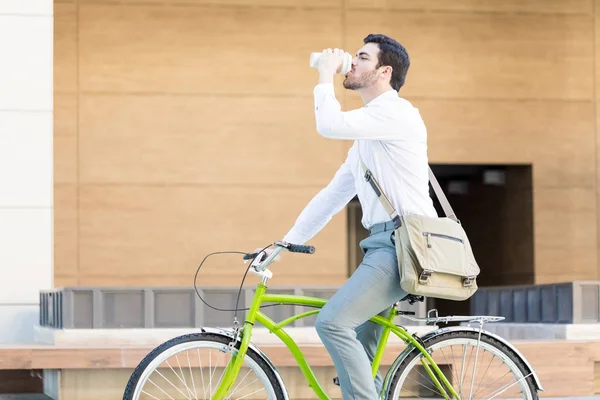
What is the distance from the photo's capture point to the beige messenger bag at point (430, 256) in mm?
4082

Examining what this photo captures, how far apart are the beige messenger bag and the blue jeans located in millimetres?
84

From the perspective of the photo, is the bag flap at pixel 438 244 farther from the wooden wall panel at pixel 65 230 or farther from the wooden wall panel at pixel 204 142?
the wooden wall panel at pixel 65 230

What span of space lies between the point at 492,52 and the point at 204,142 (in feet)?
14.2

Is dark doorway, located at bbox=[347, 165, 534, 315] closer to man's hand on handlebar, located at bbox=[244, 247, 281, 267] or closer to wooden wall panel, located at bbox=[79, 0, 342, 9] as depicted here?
wooden wall panel, located at bbox=[79, 0, 342, 9]

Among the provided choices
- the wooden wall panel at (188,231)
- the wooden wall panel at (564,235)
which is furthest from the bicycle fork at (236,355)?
the wooden wall panel at (564,235)

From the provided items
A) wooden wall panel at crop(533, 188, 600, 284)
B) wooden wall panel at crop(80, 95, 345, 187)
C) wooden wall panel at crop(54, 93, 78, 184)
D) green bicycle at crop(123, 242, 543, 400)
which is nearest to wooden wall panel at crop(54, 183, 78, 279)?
wooden wall panel at crop(54, 93, 78, 184)

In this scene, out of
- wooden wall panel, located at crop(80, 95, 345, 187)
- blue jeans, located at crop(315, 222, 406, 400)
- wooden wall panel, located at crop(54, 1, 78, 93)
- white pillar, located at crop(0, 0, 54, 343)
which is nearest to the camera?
blue jeans, located at crop(315, 222, 406, 400)

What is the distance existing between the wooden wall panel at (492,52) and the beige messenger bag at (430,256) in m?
11.1

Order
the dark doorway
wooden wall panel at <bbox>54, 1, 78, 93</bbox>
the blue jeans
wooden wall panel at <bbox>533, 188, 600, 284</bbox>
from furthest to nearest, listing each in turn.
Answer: the dark doorway
wooden wall panel at <bbox>533, 188, 600, 284</bbox>
wooden wall panel at <bbox>54, 1, 78, 93</bbox>
the blue jeans

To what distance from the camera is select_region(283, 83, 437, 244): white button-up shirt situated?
3994 mm

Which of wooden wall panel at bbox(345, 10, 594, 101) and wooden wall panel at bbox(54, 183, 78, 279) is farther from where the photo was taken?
wooden wall panel at bbox(345, 10, 594, 101)

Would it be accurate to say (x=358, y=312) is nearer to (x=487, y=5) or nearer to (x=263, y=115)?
(x=263, y=115)

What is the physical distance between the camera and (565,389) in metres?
7.60

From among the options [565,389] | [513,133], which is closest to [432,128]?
[513,133]
